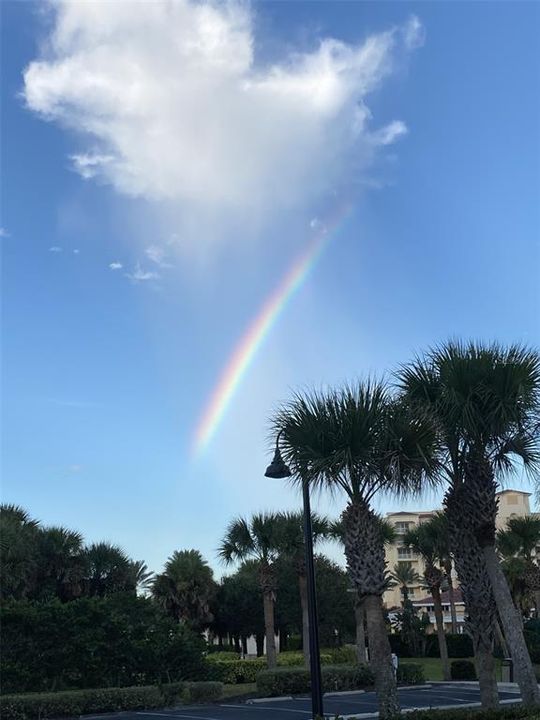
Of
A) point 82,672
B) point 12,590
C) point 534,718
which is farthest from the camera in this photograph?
point 12,590

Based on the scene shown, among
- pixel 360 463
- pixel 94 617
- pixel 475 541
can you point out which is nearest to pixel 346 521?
pixel 360 463

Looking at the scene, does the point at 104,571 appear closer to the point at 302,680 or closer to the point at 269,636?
the point at 269,636

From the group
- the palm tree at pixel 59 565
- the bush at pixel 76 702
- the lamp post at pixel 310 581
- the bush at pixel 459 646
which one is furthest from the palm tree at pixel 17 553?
the bush at pixel 459 646

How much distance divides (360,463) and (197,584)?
28.9 meters

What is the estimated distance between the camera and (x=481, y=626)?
1301cm

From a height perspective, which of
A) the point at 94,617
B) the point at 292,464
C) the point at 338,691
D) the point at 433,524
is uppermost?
the point at 433,524

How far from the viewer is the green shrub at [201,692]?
24656mm

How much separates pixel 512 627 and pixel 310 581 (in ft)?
11.6

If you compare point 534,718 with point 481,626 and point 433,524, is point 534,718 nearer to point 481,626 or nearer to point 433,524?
point 481,626

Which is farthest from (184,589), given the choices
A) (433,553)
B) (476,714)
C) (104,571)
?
(476,714)

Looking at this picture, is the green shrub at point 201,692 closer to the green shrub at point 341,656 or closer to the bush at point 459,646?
the green shrub at point 341,656

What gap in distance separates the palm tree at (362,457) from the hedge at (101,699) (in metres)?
12.6

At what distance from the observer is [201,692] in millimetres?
24828

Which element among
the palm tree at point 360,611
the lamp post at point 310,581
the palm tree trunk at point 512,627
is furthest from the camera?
the palm tree at point 360,611
